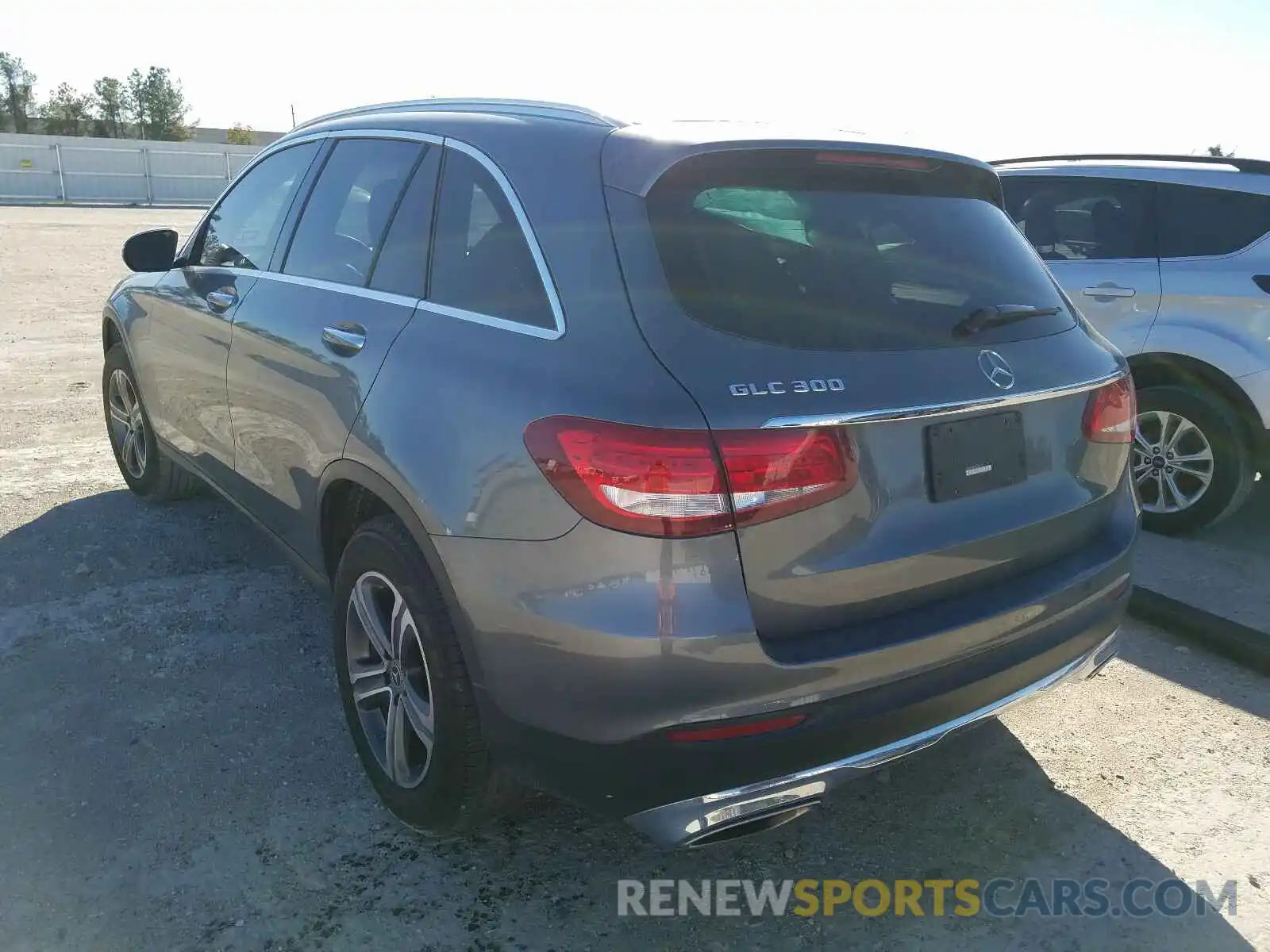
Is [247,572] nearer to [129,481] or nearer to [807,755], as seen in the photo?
[129,481]

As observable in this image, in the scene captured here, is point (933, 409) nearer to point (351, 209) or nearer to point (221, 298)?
point (351, 209)

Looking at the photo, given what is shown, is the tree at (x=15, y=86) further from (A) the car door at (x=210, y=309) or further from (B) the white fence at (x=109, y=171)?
(A) the car door at (x=210, y=309)

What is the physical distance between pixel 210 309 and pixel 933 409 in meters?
2.82

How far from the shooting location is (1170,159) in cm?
535

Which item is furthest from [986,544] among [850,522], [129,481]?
[129,481]

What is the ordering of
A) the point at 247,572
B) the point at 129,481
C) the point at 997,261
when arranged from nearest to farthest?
1. the point at 997,261
2. the point at 247,572
3. the point at 129,481

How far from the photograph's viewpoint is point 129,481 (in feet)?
18.0

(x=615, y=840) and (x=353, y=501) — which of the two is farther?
(x=353, y=501)

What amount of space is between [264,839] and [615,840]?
0.93 m

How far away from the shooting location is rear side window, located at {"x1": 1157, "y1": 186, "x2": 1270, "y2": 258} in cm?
487

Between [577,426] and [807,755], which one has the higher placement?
[577,426]

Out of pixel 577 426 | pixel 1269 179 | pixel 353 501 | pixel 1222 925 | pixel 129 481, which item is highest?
pixel 1269 179

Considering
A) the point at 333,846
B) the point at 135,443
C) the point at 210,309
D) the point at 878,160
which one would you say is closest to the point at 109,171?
the point at 135,443

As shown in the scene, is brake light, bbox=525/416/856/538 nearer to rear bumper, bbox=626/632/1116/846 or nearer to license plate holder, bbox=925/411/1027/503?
license plate holder, bbox=925/411/1027/503
